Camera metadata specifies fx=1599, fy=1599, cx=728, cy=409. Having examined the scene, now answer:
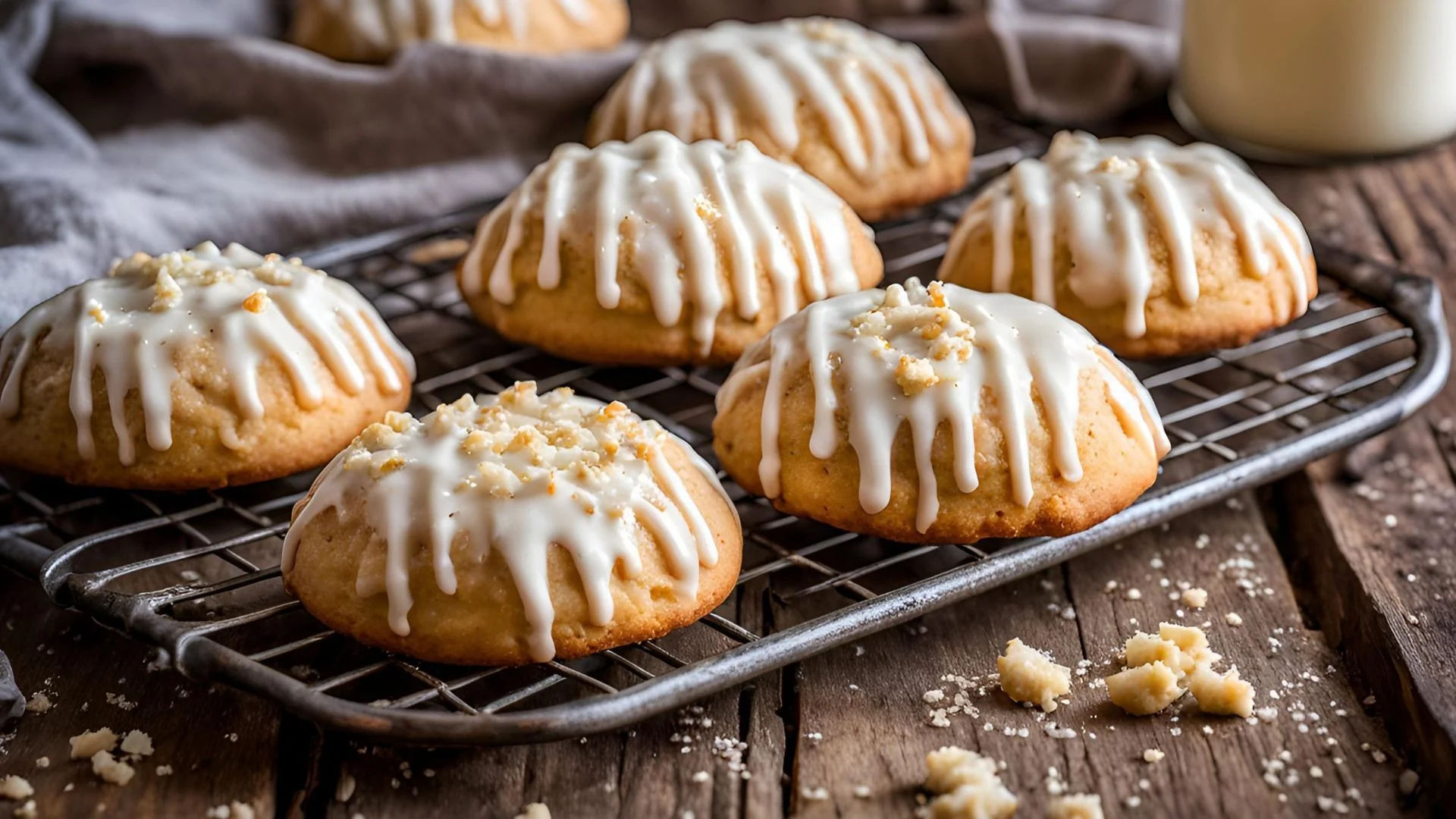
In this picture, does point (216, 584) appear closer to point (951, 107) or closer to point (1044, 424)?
point (1044, 424)

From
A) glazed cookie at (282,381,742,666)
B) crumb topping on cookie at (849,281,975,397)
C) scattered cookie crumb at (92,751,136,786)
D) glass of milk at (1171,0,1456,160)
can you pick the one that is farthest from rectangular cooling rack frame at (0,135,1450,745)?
glass of milk at (1171,0,1456,160)

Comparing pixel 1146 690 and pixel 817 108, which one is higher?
pixel 817 108

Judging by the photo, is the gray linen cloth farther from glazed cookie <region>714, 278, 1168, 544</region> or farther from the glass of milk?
glazed cookie <region>714, 278, 1168, 544</region>

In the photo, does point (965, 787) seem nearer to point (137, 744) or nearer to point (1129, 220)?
point (137, 744)

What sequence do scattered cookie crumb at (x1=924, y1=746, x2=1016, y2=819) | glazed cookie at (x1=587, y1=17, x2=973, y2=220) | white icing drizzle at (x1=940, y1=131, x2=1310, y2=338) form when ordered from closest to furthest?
scattered cookie crumb at (x1=924, y1=746, x2=1016, y2=819) → white icing drizzle at (x1=940, y1=131, x2=1310, y2=338) → glazed cookie at (x1=587, y1=17, x2=973, y2=220)

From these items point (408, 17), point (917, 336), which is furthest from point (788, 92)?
point (917, 336)

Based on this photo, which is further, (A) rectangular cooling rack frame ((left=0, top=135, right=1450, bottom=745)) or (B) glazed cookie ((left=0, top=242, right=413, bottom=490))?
(B) glazed cookie ((left=0, top=242, right=413, bottom=490))

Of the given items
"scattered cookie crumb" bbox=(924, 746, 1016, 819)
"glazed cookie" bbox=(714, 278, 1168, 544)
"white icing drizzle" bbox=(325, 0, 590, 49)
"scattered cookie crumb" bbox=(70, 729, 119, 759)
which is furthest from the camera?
"white icing drizzle" bbox=(325, 0, 590, 49)

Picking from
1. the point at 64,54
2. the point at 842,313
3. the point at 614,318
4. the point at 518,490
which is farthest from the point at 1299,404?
the point at 64,54
